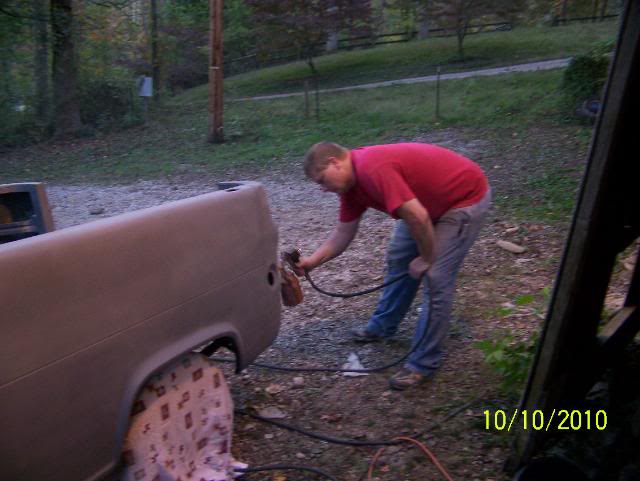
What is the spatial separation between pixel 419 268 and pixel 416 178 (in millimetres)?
499

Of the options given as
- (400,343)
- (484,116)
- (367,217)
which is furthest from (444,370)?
(484,116)

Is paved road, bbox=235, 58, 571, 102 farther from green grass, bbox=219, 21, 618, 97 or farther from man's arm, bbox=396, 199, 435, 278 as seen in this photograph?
man's arm, bbox=396, 199, 435, 278

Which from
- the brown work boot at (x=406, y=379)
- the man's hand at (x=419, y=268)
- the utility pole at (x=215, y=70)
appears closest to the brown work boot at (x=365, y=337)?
the brown work boot at (x=406, y=379)

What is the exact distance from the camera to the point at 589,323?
2904 millimetres

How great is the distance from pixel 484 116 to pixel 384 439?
31.0 ft

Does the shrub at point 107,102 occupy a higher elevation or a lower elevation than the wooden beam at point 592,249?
lower

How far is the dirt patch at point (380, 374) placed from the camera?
3.23 m

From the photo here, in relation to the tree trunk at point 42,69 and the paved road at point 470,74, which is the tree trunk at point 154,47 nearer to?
the paved road at point 470,74

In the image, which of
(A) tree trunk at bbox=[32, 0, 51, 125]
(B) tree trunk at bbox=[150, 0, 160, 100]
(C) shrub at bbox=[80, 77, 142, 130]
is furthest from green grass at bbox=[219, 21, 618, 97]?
(A) tree trunk at bbox=[32, 0, 51, 125]

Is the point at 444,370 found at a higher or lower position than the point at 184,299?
lower

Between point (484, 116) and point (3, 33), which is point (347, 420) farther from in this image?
point (3, 33)

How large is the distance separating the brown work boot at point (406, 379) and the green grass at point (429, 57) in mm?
15815

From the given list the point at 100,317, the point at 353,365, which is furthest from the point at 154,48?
the point at 100,317

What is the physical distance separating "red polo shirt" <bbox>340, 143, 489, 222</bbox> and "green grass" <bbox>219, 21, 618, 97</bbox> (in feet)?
50.9
